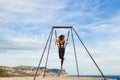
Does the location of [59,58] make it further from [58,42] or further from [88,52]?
[88,52]

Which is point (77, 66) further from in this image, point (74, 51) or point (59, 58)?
point (59, 58)

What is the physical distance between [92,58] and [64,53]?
3.26 meters

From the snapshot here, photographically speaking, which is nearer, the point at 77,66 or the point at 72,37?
the point at 72,37

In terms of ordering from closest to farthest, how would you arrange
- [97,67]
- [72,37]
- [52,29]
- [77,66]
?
[97,67], [52,29], [72,37], [77,66]

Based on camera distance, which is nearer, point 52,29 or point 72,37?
point 52,29

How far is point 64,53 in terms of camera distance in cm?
2864

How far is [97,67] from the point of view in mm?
26109

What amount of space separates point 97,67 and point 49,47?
5.32 m

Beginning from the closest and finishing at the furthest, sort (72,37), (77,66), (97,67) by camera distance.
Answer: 1. (97,67)
2. (72,37)
3. (77,66)

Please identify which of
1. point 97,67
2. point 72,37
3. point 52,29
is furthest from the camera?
point 72,37

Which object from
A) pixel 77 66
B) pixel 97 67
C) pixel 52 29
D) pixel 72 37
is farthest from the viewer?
pixel 77 66

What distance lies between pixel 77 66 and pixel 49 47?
4735mm

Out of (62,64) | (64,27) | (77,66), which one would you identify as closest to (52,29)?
(64,27)

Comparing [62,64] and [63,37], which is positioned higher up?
[63,37]
